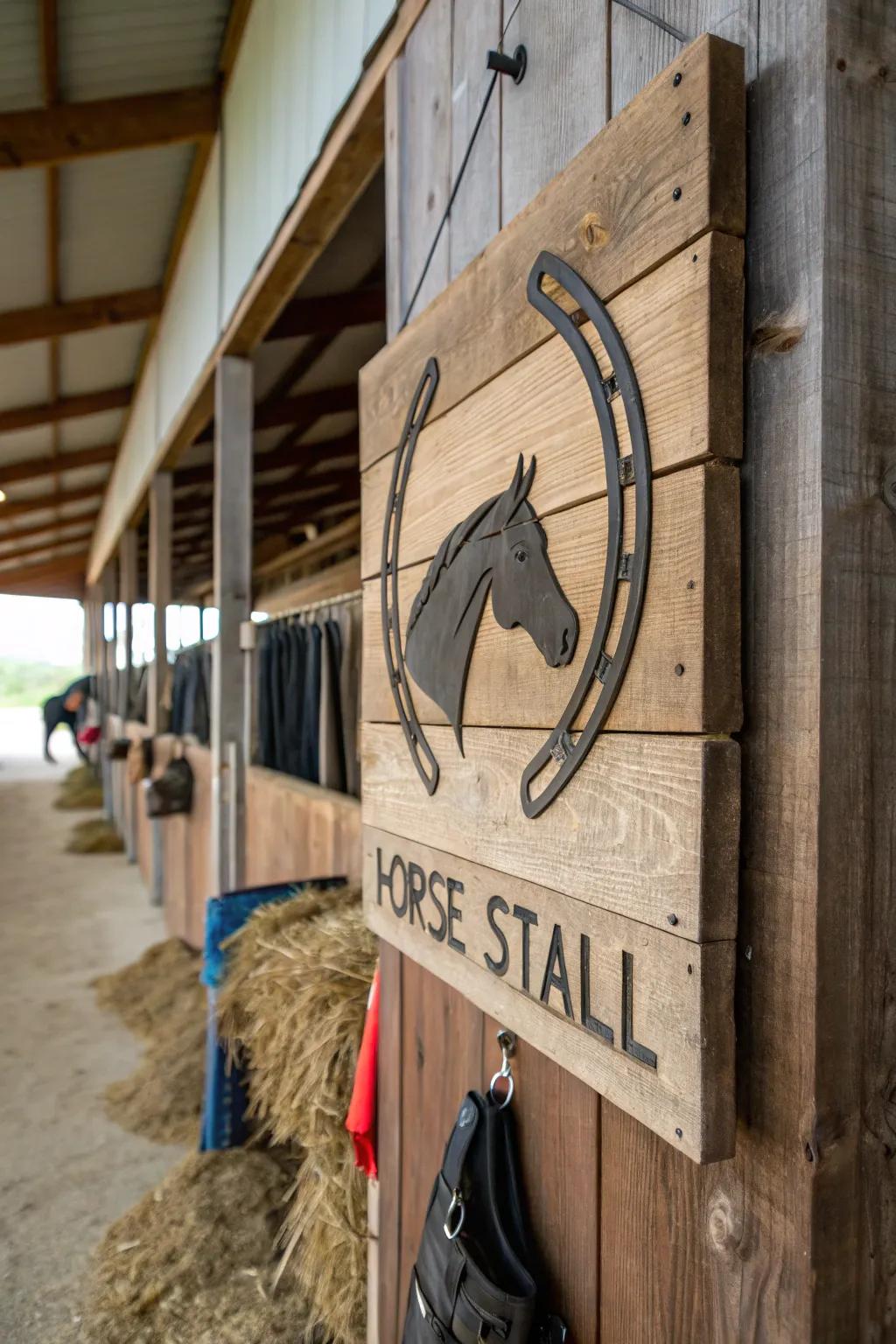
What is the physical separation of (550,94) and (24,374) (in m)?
5.20

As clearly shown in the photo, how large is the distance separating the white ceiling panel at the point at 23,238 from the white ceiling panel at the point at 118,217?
0.36ft

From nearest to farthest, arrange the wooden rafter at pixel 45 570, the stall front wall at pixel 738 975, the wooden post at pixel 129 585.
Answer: the stall front wall at pixel 738 975
the wooden post at pixel 129 585
the wooden rafter at pixel 45 570

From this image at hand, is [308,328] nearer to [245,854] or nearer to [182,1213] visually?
[245,854]

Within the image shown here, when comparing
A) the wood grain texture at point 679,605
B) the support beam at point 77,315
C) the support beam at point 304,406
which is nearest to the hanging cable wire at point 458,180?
the wood grain texture at point 679,605

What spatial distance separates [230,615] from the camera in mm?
3174

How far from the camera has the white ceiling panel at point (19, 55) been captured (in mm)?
2623

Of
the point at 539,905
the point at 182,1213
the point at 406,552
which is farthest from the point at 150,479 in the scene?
the point at 539,905

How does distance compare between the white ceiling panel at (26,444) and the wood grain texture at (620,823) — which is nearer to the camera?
the wood grain texture at (620,823)

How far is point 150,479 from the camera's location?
5531 millimetres

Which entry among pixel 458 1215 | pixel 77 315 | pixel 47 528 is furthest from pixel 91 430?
pixel 458 1215

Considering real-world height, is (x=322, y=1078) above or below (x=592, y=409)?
below

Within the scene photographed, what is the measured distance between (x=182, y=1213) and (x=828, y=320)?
2599 millimetres

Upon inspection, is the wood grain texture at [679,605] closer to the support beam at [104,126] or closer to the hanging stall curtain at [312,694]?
the hanging stall curtain at [312,694]

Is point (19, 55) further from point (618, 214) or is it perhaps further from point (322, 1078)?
point (322, 1078)
